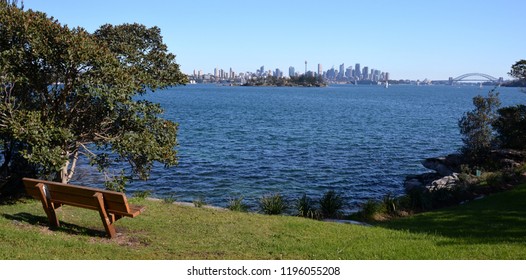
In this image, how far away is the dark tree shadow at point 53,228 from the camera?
9492mm

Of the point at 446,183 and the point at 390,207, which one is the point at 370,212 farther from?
the point at 446,183

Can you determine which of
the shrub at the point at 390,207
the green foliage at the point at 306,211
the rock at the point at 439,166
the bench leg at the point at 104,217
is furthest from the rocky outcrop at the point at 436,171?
the bench leg at the point at 104,217

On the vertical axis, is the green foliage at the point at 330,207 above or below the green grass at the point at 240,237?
below

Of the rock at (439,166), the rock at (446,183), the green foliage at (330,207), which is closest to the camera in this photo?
the green foliage at (330,207)

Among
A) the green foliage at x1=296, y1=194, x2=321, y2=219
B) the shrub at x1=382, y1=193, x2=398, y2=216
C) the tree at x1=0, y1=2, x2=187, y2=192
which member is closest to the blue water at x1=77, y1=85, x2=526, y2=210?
the shrub at x1=382, y1=193, x2=398, y2=216

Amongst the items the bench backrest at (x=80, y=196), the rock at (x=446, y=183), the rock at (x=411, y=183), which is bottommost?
the rock at (x=411, y=183)

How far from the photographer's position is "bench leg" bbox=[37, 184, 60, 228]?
30.9 ft

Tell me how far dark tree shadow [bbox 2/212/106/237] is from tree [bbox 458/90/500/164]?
2196cm

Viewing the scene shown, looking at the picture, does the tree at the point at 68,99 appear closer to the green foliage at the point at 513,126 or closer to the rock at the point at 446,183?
the rock at the point at 446,183

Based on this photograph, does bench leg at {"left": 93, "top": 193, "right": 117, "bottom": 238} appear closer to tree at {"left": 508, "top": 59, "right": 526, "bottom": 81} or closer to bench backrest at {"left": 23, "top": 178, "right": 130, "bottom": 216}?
bench backrest at {"left": 23, "top": 178, "right": 130, "bottom": 216}

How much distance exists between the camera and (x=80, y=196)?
9.05 metres

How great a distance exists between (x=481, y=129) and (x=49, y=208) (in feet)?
76.4
